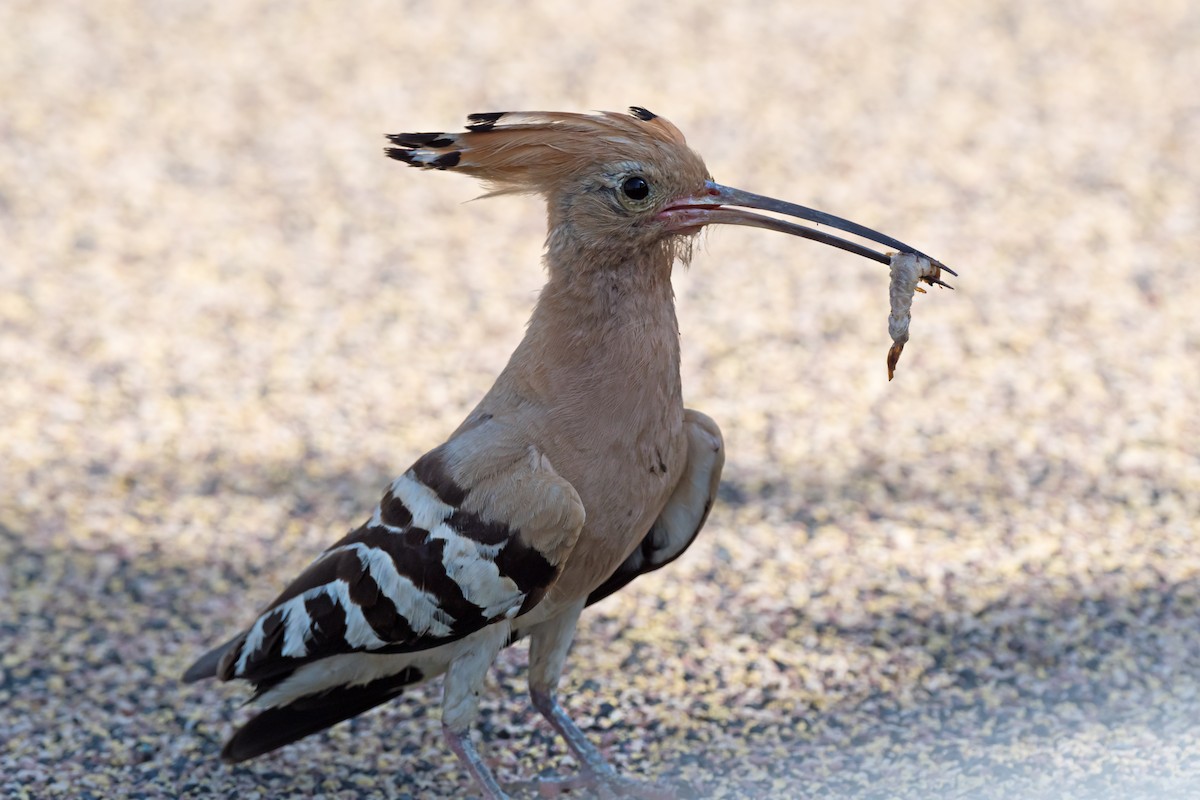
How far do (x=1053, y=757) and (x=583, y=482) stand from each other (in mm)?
1320

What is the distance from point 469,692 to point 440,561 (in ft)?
1.10

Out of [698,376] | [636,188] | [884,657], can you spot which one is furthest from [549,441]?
[698,376]

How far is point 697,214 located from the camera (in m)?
2.65

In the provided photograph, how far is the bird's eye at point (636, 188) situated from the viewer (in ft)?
8.61

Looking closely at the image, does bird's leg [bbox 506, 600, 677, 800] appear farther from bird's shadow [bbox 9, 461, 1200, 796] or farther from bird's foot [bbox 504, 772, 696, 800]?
bird's shadow [bbox 9, 461, 1200, 796]

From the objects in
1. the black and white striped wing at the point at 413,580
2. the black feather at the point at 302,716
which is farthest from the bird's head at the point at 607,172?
the black feather at the point at 302,716

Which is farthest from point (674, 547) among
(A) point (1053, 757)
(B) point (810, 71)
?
(B) point (810, 71)

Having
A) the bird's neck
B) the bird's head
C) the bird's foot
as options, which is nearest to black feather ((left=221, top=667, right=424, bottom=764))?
the bird's foot

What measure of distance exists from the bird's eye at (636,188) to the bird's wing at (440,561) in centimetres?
54

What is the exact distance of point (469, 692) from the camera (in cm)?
275

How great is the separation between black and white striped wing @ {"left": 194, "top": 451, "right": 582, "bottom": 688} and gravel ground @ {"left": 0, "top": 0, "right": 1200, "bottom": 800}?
20.2 inches

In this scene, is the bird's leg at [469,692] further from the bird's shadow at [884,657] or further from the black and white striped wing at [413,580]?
the bird's shadow at [884,657]

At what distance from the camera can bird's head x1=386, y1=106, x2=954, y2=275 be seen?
2.63 metres

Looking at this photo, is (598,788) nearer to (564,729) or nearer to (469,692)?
(564,729)
